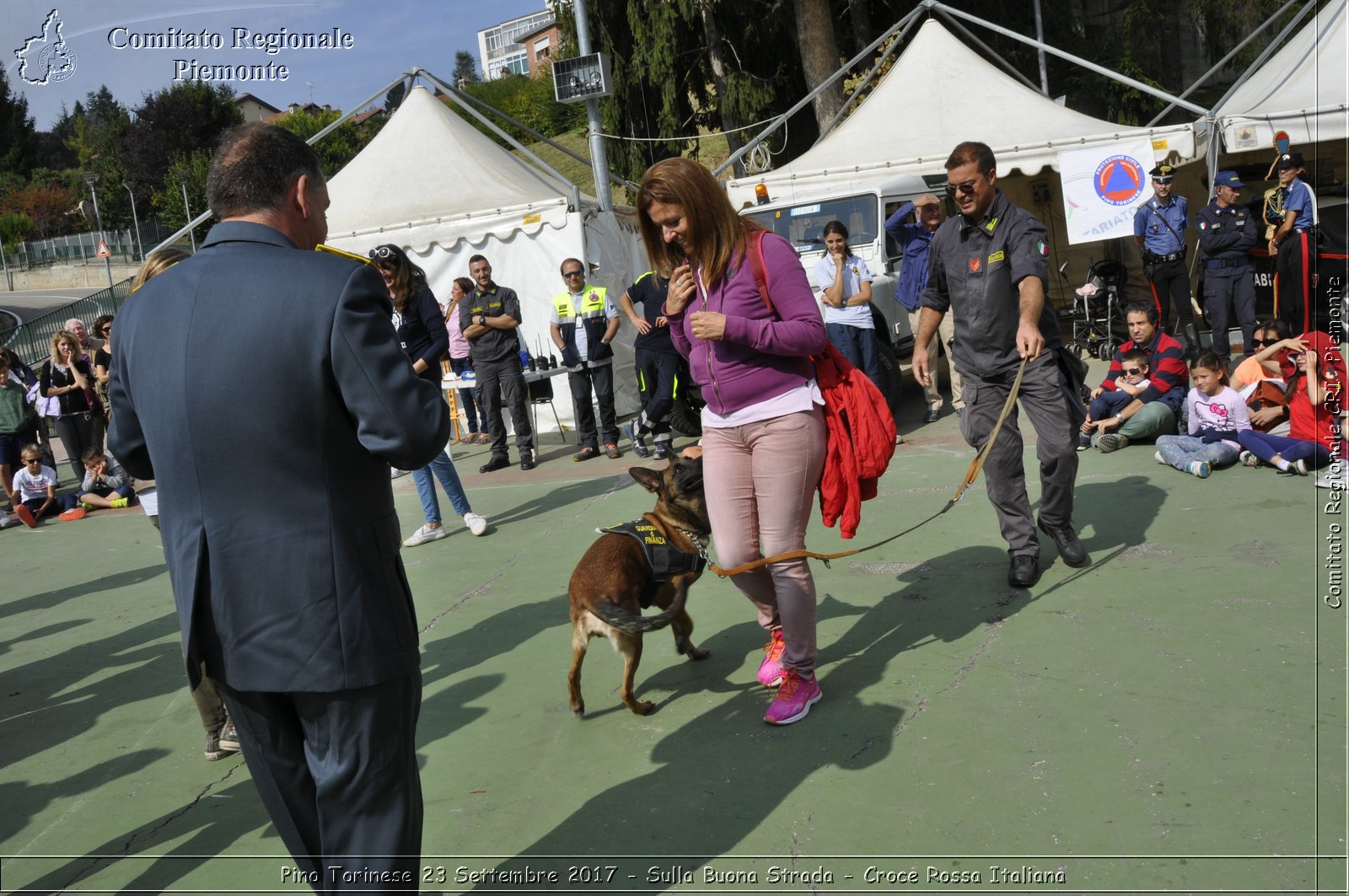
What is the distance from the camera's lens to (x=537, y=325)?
1292 centimetres

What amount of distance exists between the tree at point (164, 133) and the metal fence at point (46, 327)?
779 inches

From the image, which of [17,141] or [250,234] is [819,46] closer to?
[250,234]

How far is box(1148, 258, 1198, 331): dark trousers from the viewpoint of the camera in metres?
11.6

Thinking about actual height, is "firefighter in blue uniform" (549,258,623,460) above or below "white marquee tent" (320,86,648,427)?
below

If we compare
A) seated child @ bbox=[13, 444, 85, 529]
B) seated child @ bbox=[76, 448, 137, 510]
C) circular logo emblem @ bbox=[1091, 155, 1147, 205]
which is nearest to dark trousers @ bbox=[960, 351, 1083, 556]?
circular logo emblem @ bbox=[1091, 155, 1147, 205]

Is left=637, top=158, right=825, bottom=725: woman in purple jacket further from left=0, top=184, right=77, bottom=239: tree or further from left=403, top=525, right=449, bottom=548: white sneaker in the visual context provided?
left=0, top=184, right=77, bottom=239: tree

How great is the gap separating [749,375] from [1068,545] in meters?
2.48

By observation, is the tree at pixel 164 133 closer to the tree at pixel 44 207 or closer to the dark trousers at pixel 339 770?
the tree at pixel 44 207

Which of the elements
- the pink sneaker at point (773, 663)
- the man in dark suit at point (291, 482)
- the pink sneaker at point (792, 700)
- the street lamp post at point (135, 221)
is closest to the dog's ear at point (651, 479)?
the pink sneaker at point (773, 663)

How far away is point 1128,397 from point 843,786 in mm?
5605

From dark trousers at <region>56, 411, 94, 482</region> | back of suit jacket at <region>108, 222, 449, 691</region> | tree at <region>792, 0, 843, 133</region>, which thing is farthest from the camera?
tree at <region>792, 0, 843, 133</region>

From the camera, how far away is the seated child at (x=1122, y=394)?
7996 mm

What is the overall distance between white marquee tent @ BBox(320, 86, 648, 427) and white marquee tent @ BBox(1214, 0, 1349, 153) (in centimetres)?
764

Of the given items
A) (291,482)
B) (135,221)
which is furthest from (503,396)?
(135,221)
